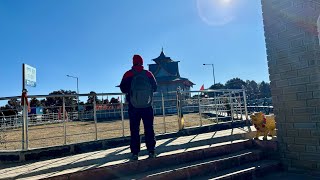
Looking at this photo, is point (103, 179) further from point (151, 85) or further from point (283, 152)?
point (283, 152)

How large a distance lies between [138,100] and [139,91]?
0.15 m

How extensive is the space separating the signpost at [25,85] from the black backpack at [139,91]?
2255mm

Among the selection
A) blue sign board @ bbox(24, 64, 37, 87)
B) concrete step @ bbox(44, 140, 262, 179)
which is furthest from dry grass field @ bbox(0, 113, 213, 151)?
concrete step @ bbox(44, 140, 262, 179)

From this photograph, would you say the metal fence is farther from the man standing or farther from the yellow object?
the yellow object

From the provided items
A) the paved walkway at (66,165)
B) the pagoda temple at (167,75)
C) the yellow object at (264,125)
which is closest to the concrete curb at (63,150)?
the paved walkway at (66,165)

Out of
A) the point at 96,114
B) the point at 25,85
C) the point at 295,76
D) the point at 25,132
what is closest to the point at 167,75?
the point at 96,114

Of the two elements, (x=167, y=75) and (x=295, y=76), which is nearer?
(x=295, y=76)

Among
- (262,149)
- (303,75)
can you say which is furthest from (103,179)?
(303,75)

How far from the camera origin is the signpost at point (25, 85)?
16.6 ft

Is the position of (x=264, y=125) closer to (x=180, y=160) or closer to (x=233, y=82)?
(x=180, y=160)

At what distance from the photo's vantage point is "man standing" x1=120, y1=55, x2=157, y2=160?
447cm

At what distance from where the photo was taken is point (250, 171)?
4668mm

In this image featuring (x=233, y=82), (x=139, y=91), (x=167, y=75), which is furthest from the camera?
(x=233, y=82)

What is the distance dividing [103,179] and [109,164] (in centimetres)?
27
